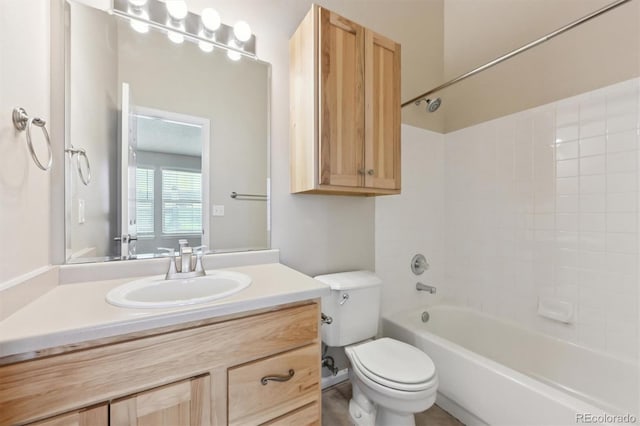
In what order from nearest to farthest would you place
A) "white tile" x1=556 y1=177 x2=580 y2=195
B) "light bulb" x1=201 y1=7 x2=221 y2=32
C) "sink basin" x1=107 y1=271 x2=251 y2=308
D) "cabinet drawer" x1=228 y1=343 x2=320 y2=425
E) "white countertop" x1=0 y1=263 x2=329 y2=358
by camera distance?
1. "white countertop" x1=0 y1=263 x2=329 y2=358
2. "cabinet drawer" x1=228 y1=343 x2=320 y2=425
3. "sink basin" x1=107 y1=271 x2=251 y2=308
4. "light bulb" x1=201 y1=7 x2=221 y2=32
5. "white tile" x1=556 y1=177 x2=580 y2=195

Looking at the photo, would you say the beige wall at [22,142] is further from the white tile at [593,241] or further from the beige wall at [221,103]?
the white tile at [593,241]

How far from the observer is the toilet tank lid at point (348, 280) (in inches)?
58.5

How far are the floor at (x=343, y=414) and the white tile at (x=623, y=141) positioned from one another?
1.70m

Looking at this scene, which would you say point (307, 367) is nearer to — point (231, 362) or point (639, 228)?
Result: point (231, 362)

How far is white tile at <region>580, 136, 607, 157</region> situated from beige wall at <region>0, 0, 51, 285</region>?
8.17 feet

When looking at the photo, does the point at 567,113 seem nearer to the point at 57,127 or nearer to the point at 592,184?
the point at 592,184

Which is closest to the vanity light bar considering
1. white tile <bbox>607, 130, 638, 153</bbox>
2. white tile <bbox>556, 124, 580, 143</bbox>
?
white tile <bbox>556, 124, 580, 143</bbox>

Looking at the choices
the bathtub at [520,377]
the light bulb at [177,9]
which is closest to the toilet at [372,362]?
the bathtub at [520,377]

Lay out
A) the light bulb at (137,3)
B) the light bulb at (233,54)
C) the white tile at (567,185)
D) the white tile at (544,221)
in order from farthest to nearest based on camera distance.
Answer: the white tile at (544,221) → the white tile at (567,185) → the light bulb at (233,54) → the light bulb at (137,3)

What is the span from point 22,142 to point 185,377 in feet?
2.77

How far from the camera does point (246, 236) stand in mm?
1435

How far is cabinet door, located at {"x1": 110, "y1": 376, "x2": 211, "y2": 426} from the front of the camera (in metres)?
0.67

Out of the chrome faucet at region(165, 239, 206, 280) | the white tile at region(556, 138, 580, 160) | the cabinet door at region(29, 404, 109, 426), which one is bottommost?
Answer: the cabinet door at region(29, 404, 109, 426)

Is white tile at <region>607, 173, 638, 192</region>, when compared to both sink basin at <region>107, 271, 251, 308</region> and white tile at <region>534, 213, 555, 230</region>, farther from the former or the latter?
sink basin at <region>107, 271, 251, 308</region>
